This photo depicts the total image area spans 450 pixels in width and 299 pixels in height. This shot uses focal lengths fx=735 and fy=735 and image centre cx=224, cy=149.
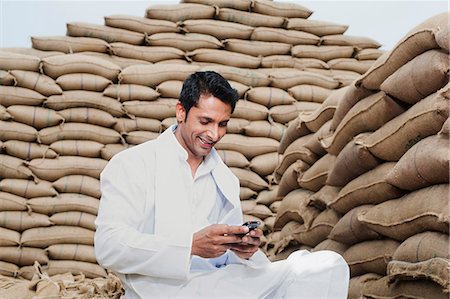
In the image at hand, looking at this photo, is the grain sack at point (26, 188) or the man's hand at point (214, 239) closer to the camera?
the man's hand at point (214, 239)

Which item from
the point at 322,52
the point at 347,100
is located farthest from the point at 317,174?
the point at 322,52

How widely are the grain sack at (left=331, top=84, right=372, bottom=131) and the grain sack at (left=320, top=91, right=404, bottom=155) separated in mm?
46

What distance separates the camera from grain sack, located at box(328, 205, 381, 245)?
3.17m

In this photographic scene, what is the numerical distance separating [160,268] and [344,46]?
165 inches

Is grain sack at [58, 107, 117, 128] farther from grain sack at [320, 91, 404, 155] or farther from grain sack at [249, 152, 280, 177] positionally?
grain sack at [320, 91, 404, 155]

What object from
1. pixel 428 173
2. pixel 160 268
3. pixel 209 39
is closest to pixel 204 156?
pixel 160 268

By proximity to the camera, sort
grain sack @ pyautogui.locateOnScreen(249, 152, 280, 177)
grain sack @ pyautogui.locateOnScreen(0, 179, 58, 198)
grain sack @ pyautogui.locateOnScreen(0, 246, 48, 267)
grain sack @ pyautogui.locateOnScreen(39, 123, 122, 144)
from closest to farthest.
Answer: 1. grain sack @ pyautogui.locateOnScreen(0, 246, 48, 267)
2. grain sack @ pyautogui.locateOnScreen(0, 179, 58, 198)
3. grain sack @ pyautogui.locateOnScreen(39, 123, 122, 144)
4. grain sack @ pyautogui.locateOnScreen(249, 152, 280, 177)

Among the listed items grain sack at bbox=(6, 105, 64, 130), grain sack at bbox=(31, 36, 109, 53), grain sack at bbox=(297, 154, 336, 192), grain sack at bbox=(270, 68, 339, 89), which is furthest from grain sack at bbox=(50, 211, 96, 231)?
grain sack at bbox=(270, 68, 339, 89)

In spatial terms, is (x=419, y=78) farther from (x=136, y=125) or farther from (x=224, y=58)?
(x=224, y=58)

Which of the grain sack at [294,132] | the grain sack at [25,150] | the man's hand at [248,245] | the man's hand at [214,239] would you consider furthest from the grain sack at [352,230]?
the grain sack at [25,150]

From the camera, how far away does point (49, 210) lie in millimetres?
4840

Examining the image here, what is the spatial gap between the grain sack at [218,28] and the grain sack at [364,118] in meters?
2.30

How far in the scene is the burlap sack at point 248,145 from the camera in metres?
5.20

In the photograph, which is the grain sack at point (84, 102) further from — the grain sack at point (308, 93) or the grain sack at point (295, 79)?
the grain sack at point (308, 93)
